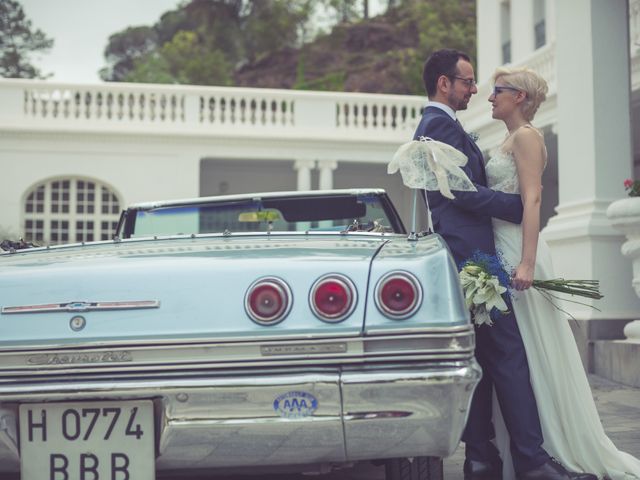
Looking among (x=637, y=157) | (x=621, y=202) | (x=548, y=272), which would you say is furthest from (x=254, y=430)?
(x=637, y=157)

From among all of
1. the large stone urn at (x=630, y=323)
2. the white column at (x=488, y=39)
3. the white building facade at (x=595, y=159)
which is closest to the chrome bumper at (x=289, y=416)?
the large stone urn at (x=630, y=323)

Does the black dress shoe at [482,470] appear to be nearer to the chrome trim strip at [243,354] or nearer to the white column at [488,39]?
the chrome trim strip at [243,354]

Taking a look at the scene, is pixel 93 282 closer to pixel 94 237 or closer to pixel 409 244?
pixel 409 244

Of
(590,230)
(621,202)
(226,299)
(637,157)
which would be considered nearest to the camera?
(226,299)

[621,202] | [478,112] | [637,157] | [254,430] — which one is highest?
[478,112]

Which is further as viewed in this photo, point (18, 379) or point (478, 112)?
point (478, 112)

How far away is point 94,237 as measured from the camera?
22188 mm

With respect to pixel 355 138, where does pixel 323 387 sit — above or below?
below

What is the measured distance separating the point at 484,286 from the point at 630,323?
459cm

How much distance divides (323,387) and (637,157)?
17419mm

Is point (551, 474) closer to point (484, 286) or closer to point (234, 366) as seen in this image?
point (484, 286)

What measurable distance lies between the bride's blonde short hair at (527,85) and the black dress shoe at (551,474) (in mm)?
1557

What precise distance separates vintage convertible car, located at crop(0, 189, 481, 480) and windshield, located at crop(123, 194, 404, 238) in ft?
6.87

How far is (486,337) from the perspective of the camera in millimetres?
3785
